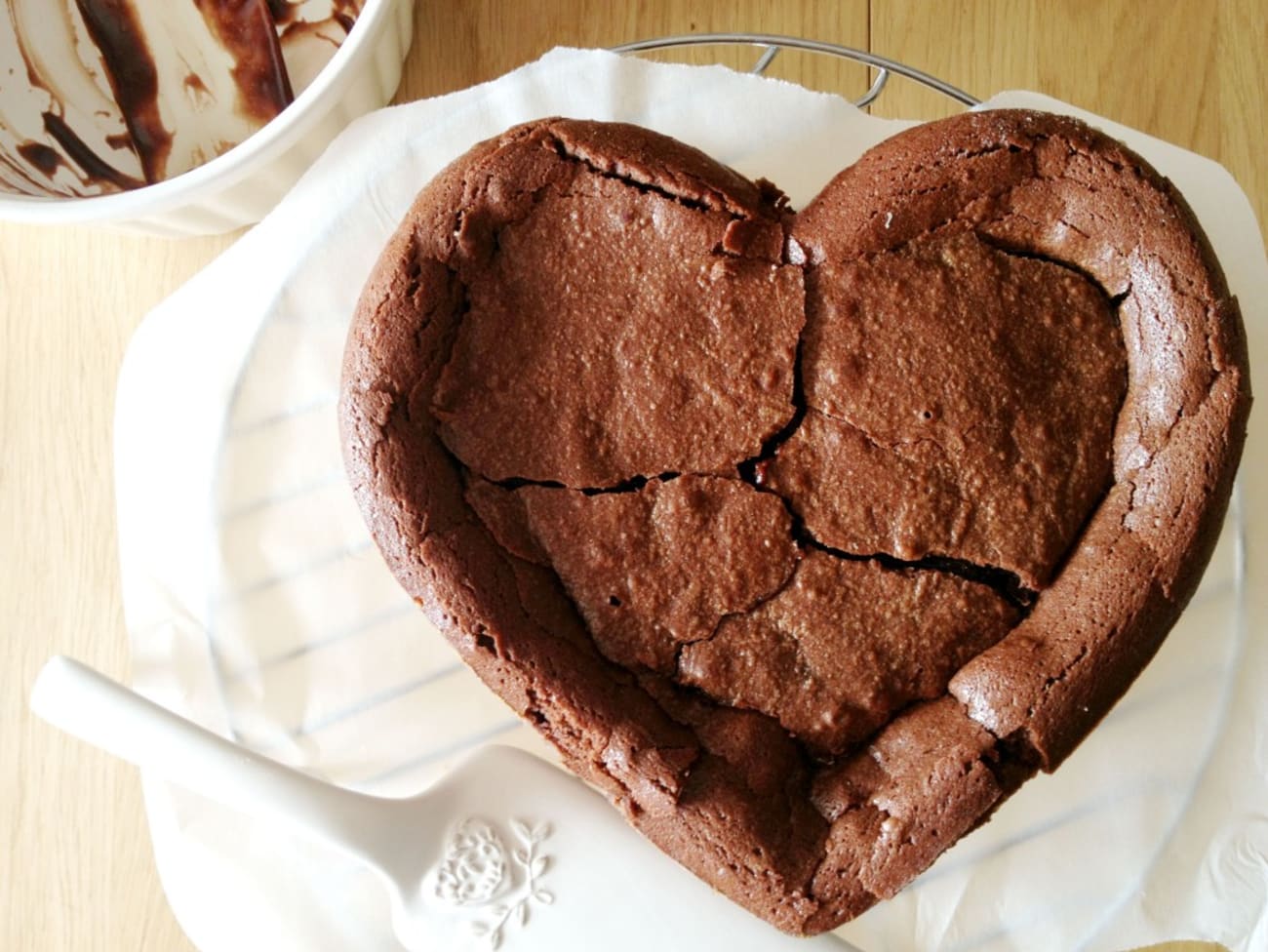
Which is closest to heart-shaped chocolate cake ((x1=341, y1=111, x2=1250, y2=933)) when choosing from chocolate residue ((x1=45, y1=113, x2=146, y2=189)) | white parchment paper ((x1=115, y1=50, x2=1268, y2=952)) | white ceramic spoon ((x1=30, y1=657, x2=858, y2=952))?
white ceramic spoon ((x1=30, y1=657, x2=858, y2=952))

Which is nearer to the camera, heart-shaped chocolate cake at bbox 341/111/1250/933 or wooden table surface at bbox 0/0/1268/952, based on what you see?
heart-shaped chocolate cake at bbox 341/111/1250/933

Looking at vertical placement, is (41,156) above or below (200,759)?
above

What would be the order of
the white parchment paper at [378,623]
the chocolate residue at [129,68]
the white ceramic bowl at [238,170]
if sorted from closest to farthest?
1. the white ceramic bowl at [238,170]
2. the white parchment paper at [378,623]
3. the chocolate residue at [129,68]

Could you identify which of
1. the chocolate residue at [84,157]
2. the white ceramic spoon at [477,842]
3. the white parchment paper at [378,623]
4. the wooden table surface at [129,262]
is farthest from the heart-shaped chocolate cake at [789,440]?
the chocolate residue at [84,157]

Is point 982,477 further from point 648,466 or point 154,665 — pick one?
point 154,665

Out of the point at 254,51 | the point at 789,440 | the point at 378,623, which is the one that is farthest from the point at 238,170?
the point at 789,440

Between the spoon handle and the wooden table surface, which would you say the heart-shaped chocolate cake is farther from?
the wooden table surface

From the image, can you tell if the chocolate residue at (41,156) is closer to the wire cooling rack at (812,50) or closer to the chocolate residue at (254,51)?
the chocolate residue at (254,51)

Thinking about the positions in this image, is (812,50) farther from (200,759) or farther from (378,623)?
(200,759)
